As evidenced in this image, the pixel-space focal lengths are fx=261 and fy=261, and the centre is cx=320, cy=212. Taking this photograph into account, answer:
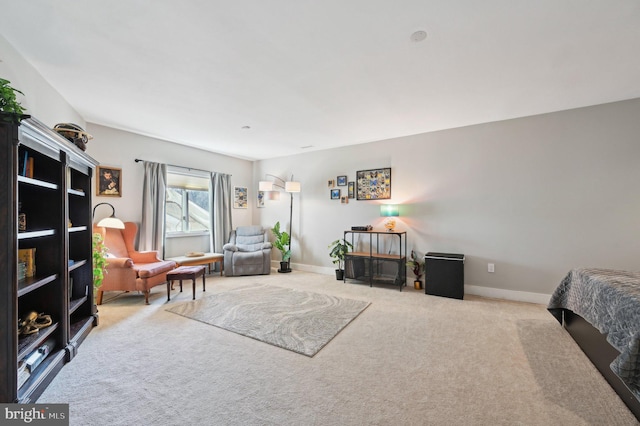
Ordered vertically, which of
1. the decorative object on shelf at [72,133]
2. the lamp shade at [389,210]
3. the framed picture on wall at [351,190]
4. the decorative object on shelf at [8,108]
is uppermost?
the decorative object on shelf at [72,133]

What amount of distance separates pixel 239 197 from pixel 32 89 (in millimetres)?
3986

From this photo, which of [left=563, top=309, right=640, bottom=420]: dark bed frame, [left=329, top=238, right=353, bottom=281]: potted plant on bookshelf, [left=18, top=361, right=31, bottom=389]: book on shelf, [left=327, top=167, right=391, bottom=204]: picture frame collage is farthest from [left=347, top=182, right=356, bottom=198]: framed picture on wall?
[left=18, top=361, right=31, bottom=389]: book on shelf

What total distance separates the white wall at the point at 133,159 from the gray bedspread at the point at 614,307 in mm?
5795

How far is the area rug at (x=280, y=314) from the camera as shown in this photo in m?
2.60

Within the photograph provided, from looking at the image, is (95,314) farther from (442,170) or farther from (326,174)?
(442,170)

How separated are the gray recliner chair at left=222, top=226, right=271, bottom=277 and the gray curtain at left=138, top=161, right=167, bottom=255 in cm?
120

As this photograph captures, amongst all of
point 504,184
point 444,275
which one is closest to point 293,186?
point 444,275

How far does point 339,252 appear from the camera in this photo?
16.8ft

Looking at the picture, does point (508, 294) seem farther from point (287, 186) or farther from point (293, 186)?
point (287, 186)

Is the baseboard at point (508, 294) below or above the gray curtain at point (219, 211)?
below

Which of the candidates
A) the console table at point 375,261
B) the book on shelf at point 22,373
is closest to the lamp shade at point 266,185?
the console table at point 375,261

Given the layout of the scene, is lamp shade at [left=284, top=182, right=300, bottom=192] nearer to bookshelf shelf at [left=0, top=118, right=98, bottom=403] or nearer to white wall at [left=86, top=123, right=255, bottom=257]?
white wall at [left=86, top=123, right=255, bottom=257]

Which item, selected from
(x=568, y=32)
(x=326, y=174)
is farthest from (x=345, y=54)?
(x=326, y=174)

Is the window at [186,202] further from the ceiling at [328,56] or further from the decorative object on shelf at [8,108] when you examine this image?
the decorative object on shelf at [8,108]
